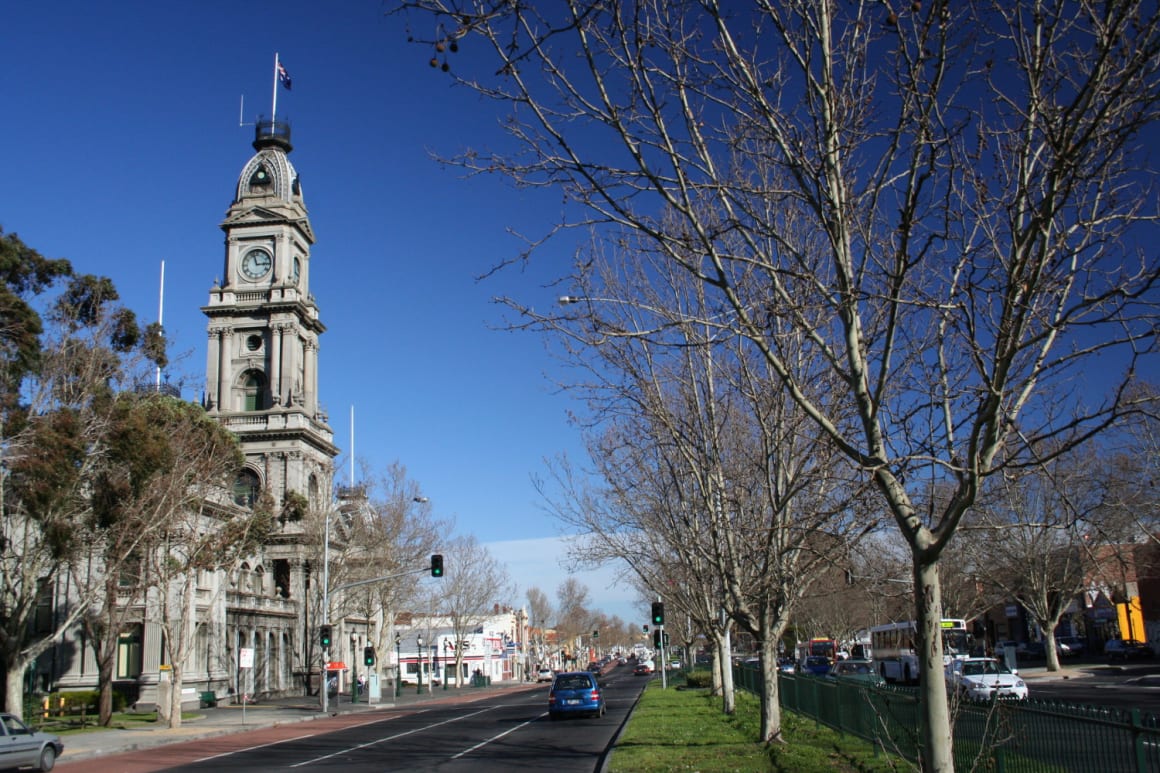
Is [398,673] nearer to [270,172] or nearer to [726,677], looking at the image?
[270,172]

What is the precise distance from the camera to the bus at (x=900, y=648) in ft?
134

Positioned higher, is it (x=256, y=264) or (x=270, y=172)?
(x=270, y=172)

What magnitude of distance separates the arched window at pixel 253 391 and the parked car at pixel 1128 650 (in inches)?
2150

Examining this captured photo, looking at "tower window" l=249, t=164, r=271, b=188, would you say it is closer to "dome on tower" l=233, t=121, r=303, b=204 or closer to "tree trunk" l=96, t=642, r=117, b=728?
"dome on tower" l=233, t=121, r=303, b=204

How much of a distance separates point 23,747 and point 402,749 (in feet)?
26.6

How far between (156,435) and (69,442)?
13.6ft

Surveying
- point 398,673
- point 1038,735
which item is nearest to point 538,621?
point 398,673

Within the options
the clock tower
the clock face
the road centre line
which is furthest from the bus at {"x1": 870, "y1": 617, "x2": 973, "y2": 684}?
the clock face

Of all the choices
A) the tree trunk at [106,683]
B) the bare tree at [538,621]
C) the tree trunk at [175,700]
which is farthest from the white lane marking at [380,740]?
the bare tree at [538,621]

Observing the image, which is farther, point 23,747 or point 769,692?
point 23,747

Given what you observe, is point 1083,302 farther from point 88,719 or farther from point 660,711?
point 88,719

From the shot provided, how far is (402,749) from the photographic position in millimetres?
24281

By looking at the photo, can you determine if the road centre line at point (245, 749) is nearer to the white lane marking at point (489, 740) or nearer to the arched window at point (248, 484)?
the white lane marking at point (489, 740)

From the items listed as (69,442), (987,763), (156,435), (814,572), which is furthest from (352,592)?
(987,763)
